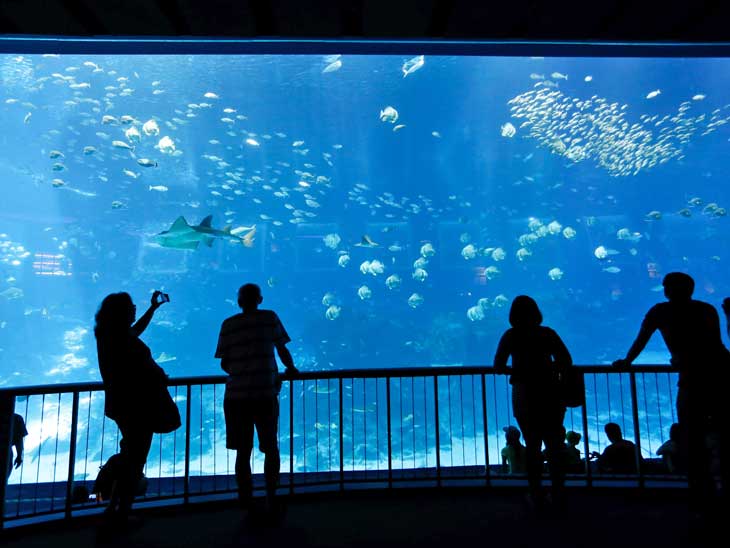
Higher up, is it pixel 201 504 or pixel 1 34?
pixel 1 34

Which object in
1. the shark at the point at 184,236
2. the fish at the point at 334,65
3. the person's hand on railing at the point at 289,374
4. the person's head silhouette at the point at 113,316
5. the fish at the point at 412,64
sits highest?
the fish at the point at 334,65

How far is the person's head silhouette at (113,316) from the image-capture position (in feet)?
9.30

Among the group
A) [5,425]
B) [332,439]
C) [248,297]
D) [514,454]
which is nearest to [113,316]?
[248,297]

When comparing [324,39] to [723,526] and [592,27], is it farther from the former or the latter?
[723,526]

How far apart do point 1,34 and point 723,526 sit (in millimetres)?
6126

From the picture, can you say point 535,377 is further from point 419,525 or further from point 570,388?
point 419,525

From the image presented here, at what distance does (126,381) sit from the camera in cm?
284

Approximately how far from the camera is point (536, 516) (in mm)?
3092

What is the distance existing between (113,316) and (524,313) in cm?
278

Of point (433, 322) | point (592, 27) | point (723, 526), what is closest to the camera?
point (723, 526)

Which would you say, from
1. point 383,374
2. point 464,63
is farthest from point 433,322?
point 383,374

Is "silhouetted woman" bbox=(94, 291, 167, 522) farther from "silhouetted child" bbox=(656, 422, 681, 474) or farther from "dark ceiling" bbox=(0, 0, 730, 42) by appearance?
"silhouetted child" bbox=(656, 422, 681, 474)

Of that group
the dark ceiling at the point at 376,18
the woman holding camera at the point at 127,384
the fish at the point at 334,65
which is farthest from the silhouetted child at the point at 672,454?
the fish at the point at 334,65

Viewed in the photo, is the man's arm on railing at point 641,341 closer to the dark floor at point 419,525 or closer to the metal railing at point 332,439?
the metal railing at point 332,439
